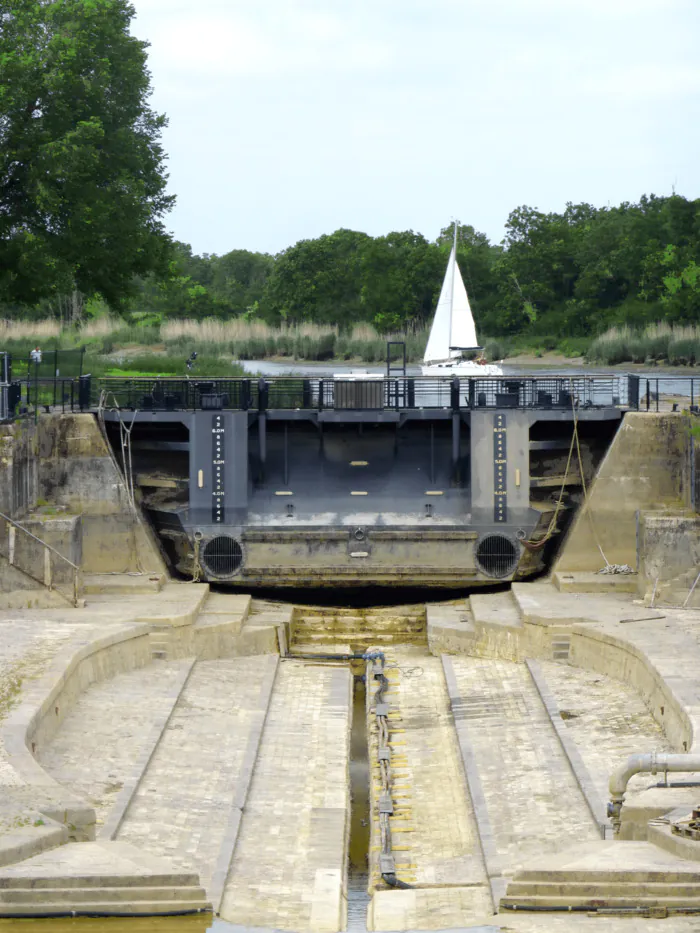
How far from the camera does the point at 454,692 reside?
2894 cm

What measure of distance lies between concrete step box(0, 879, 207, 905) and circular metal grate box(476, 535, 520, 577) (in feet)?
60.8

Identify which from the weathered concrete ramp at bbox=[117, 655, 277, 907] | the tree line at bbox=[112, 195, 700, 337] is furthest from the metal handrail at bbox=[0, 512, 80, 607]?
the tree line at bbox=[112, 195, 700, 337]

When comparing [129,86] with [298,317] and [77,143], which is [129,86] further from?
[298,317]

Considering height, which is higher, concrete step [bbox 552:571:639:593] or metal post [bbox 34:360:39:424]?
metal post [bbox 34:360:39:424]

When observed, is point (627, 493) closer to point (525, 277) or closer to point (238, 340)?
point (238, 340)

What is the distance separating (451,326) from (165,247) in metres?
8.76

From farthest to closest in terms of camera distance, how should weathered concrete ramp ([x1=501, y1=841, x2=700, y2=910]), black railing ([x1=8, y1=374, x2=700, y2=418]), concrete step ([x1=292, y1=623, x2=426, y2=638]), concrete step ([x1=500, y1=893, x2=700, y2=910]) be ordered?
black railing ([x1=8, y1=374, x2=700, y2=418])
concrete step ([x1=292, y1=623, x2=426, y2=638])
weathered concrete ramp ([x1=501, y1=841, x2=700, y2=910])
concrete step ([x1=500, y1=893, x2=700, y2=910])

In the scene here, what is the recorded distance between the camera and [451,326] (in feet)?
150

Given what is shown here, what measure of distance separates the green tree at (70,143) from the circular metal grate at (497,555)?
1362 centimetres

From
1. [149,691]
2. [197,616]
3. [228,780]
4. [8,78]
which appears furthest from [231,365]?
[228,780]

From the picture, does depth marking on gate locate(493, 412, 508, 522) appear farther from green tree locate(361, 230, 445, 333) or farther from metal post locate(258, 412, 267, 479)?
green tree locate(361, 230, 445, 333)

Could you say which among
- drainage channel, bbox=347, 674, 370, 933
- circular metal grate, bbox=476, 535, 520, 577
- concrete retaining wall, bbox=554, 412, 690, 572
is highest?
concrete retaining wall, bbox=554, 412, 690, 572

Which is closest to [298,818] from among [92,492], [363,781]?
[363,781]

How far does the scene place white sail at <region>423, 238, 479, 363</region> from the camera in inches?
1790
